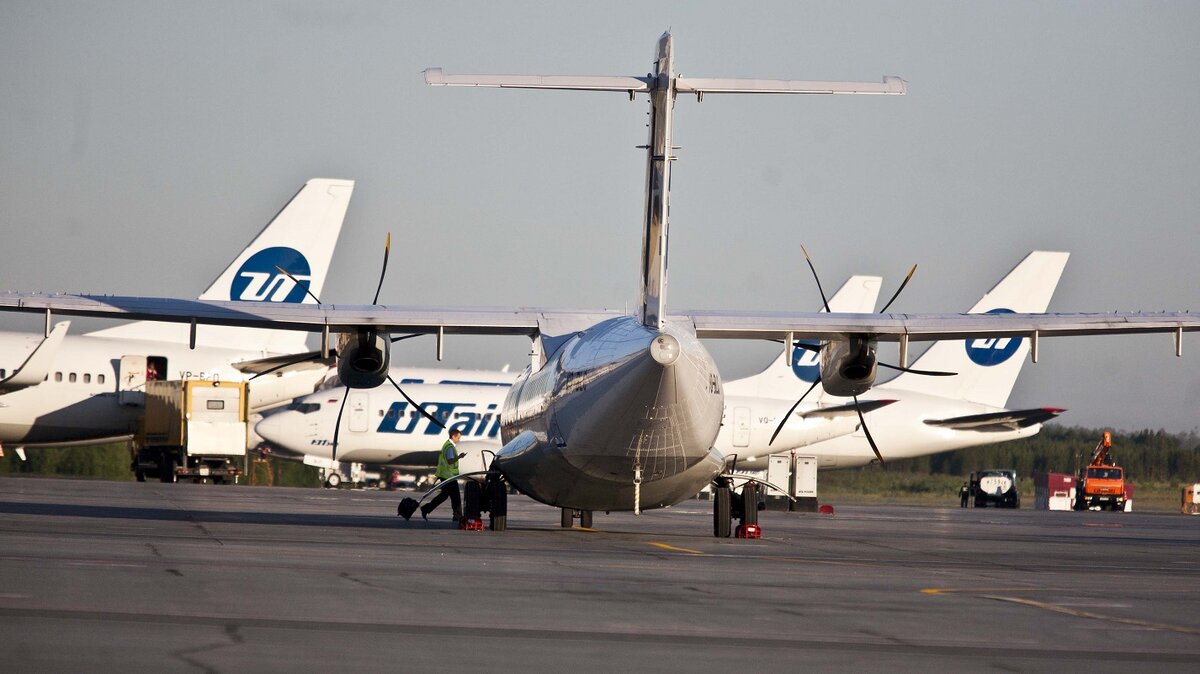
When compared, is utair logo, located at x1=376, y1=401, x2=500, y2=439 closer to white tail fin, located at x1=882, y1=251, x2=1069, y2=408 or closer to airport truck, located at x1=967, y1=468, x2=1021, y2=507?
white tail fin, located at x1=882, y1=251, x2=1069, y2=408

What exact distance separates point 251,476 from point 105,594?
48.7 meters

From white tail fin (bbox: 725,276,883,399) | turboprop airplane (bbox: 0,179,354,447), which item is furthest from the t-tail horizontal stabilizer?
white tail fin (bbox: 725,276,883,399)

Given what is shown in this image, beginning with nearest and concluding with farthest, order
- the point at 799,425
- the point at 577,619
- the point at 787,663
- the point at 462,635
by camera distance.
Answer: the point at 787,663 → the point at 462,635 → the point at 577,619 → the point at 799,425

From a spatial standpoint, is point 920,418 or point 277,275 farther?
point 920,418

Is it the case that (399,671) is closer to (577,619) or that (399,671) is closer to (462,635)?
(462,635)

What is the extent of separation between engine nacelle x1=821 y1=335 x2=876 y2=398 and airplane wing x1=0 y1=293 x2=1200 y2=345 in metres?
0.25

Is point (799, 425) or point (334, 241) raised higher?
point (334, 241)

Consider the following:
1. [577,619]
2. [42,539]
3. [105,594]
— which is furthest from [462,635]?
[42,539]

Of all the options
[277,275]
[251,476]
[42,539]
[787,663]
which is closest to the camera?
[787,663]

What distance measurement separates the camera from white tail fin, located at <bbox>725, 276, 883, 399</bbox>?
49969mm

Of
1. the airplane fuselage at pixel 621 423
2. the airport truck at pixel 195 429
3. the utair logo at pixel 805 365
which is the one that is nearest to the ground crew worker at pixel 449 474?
the airplane fuselage at pixel 621 423

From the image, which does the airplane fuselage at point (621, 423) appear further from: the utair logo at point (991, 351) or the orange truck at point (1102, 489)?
the orange truck at point (1102, 489)

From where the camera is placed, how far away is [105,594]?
31.4 ft

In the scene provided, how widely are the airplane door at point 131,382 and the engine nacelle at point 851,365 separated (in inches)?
1063
